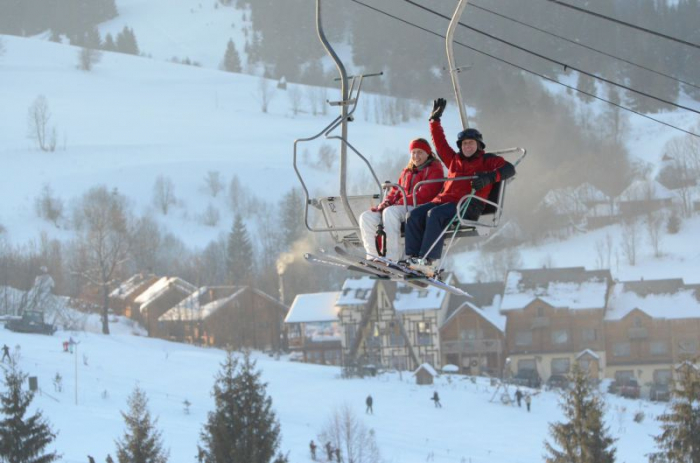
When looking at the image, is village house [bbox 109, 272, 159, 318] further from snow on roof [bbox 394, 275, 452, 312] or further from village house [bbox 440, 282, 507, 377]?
village house [bbox 440, 282, 507, 377]

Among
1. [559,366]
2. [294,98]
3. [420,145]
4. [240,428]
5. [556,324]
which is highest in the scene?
[294,98]

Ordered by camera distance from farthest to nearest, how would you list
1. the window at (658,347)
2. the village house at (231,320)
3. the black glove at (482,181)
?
the village house at (231,320) < the window at (658,347) < the black glove at (482,181)

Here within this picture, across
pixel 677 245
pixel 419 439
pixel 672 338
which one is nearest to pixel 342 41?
pixel 677 245

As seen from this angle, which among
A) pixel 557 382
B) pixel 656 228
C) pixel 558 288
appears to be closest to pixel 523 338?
pixel 558 288

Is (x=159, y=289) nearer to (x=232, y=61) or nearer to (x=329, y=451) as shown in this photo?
(x=329, y=451)

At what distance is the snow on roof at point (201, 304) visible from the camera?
6922cm

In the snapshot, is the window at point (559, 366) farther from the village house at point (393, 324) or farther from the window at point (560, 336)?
the village house at point (393, 324)

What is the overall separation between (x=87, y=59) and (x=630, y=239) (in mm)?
99590

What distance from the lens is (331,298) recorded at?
6575 cm

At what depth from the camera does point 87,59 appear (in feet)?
524

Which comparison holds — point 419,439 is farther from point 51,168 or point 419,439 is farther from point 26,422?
point 51,168

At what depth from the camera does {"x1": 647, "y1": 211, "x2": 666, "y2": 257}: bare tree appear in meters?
88.1

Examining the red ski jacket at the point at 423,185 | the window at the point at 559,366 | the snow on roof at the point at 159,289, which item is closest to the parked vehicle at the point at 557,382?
the window at the point at 559,366

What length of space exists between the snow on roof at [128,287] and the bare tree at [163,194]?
2183cm
